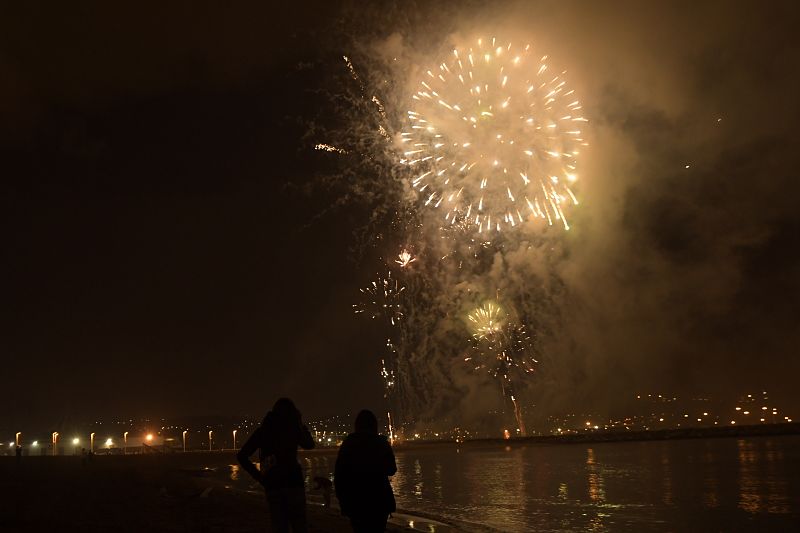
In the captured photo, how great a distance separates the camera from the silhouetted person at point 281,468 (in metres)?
6.30

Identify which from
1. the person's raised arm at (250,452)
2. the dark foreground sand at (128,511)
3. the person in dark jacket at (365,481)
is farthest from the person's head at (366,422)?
the dark foreground sand at (128,511)

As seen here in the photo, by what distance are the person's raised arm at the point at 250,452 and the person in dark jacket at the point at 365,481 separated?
0.88 metres

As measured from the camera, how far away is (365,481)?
231 inches

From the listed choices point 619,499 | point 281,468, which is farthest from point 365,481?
point 619,499

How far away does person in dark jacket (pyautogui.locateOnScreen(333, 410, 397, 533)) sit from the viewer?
19.3 ft

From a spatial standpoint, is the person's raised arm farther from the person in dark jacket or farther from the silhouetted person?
the person in dark jacket

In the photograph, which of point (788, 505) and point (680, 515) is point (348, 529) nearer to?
point (680, 515)

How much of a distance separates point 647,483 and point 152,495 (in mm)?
16007

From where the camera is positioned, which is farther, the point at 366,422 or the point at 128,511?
the point at 128,511

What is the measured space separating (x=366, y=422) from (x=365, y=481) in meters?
0.50

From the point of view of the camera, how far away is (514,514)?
16.2 m

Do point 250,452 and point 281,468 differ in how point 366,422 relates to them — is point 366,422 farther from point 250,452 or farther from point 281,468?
point 250,452

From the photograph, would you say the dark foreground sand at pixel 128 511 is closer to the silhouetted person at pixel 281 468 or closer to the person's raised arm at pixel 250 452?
the person's raised arm at pixel 250 452

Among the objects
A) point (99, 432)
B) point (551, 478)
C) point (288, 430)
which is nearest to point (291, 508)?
point (288, 430)
